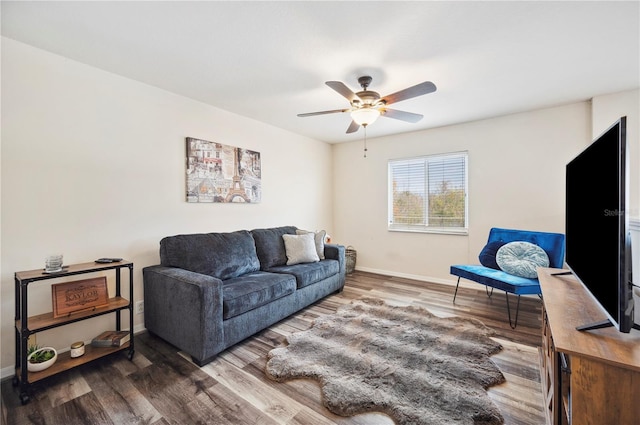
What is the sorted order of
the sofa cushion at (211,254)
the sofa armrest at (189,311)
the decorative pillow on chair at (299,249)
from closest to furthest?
the sofa armrest at (189,311), the sofa cushion at (211,254), the decorative pillow on chair at (299,249)

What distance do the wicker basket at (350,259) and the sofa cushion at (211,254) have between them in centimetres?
209

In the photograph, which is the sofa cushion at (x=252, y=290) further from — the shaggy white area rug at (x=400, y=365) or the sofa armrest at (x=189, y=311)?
the shaggy white area rug at (x=400, y=365)

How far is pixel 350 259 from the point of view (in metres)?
4.79

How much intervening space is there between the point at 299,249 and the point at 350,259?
1.63 meters

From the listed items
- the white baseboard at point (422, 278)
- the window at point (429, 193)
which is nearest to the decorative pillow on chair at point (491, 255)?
the window at point (429, 193)

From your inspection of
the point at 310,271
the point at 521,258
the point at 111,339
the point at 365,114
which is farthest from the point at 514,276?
the point at 111,339

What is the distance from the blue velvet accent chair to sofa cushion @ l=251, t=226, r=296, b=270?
6.97 ft

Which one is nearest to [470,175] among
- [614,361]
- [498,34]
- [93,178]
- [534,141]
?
[534,141]

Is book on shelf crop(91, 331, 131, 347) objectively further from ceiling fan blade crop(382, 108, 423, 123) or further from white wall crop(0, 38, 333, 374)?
ceiling fan blade crop(382, 108, 423, 123)

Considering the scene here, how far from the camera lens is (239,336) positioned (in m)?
2.26

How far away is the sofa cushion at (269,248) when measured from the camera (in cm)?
322

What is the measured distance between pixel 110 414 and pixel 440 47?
129 inches

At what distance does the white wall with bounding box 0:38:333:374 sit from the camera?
6.33 feet

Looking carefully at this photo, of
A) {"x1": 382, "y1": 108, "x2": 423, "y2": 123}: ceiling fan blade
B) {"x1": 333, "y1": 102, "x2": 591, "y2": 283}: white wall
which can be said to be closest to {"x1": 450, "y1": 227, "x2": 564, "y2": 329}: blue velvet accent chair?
{"x1": 333, "y1": 102, "x2": 591, "y2": 283}: white wall
